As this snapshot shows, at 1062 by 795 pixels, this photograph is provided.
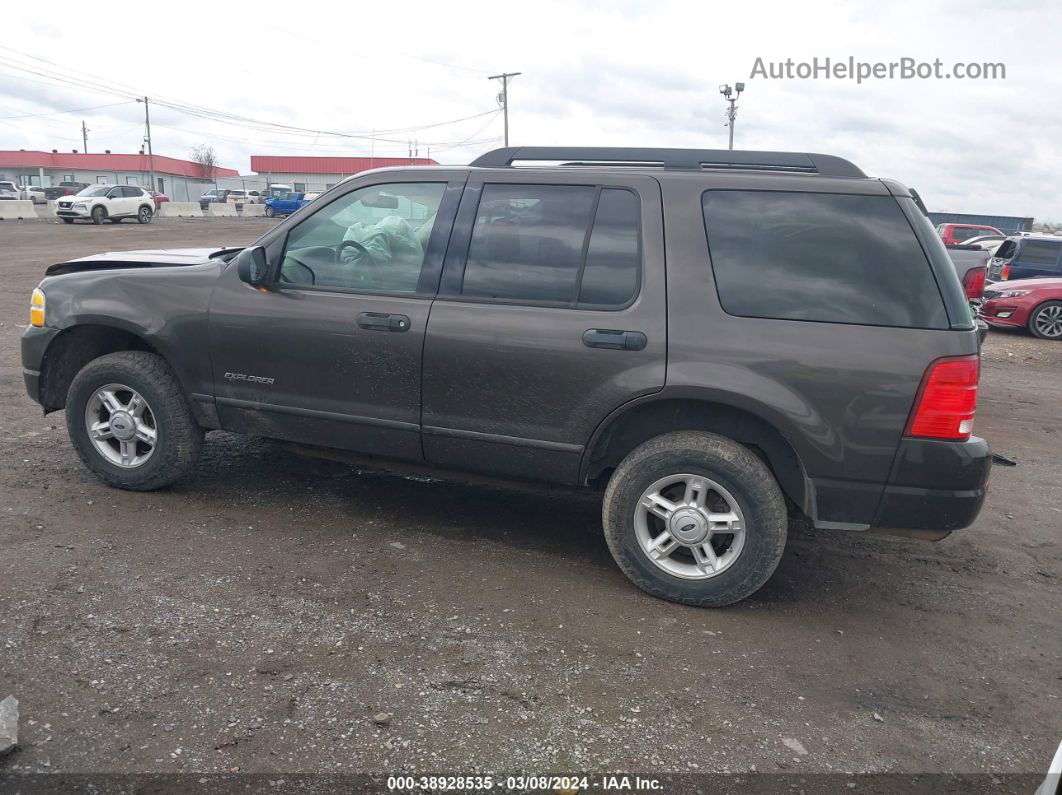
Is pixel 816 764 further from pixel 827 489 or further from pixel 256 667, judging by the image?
pixel 256 667

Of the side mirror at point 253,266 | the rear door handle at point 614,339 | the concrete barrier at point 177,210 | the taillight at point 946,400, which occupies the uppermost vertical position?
the concrete barrier at point 177,210

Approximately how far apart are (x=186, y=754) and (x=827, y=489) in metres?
2.65

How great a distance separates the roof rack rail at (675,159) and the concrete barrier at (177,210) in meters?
41.8

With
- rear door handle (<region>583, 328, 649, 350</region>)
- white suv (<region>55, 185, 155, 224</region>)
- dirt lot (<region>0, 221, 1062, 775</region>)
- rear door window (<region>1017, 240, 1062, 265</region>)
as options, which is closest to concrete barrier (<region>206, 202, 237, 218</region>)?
white suv (<region>55, 185, 155, 224</region>)

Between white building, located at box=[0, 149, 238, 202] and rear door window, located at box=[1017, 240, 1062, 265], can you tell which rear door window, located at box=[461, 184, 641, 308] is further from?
white building, located at box=[0, 149, 238, 202]

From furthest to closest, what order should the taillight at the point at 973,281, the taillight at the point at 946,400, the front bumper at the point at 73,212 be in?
the front bumper at the point at 73,212 < the taillight at the point at 973,281 < the taillight at the point at 946,400

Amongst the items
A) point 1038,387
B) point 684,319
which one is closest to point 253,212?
point 1038,387

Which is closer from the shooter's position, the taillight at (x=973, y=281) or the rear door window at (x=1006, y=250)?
the taillight at (x=973, y=281)

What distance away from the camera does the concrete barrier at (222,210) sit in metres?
46.8

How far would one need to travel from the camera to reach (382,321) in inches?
165

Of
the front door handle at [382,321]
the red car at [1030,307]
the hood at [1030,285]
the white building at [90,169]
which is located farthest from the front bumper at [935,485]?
the white building at [90,169]

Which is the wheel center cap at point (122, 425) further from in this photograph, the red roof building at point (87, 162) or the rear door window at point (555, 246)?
the red roof building at point (87, 162)

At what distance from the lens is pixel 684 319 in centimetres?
376

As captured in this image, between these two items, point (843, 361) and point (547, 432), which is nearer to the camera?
point (843, 361)
